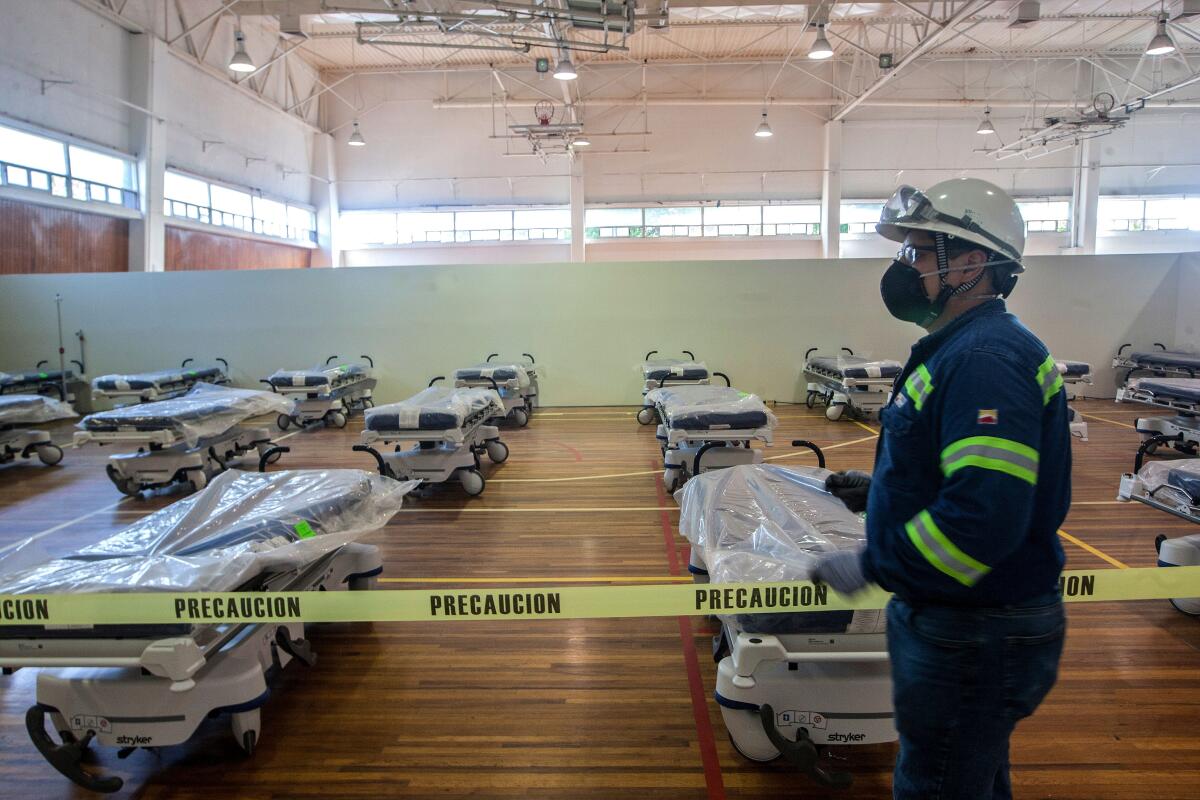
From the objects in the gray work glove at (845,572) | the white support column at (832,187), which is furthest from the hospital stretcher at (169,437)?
the white support column at (832,187)

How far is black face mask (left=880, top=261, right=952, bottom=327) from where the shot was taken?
63.2 inches

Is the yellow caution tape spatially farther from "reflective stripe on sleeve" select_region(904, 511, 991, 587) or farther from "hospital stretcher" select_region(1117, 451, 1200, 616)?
"hospital stretcher" select_region(1117, 451, 1200, 616)

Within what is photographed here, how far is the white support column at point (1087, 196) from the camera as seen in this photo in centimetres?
1958

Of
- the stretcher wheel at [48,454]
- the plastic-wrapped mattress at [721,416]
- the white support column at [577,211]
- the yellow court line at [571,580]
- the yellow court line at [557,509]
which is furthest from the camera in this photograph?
the white support column at [577,211]

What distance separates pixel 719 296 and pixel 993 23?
11139mm

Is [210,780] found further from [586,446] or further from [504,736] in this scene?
[586,446]

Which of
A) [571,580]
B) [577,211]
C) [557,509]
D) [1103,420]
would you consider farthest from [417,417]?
[577,211]

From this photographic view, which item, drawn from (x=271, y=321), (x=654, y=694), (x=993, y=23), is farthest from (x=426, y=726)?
(x=993, y=23)

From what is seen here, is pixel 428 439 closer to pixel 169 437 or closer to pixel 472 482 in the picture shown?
pixel 472 482

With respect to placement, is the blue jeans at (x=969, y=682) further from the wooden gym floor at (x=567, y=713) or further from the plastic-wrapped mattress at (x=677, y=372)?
the plastic-wrapped mattress at (x=677, y=372)

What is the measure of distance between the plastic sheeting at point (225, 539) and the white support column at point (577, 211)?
54.3 feet

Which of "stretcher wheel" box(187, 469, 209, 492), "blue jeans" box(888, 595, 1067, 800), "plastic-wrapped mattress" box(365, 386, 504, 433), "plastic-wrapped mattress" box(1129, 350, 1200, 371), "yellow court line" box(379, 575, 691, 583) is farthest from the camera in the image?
"plastic-wrapped mattress" box(1129, 350, 1200, 371)

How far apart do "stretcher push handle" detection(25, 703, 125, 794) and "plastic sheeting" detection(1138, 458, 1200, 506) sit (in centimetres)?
525

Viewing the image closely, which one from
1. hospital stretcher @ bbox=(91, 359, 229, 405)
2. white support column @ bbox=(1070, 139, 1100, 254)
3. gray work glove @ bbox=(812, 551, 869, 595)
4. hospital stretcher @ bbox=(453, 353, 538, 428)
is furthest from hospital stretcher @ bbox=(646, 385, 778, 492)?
white support column @ bbox=(1070, 139, 1100, 254)
